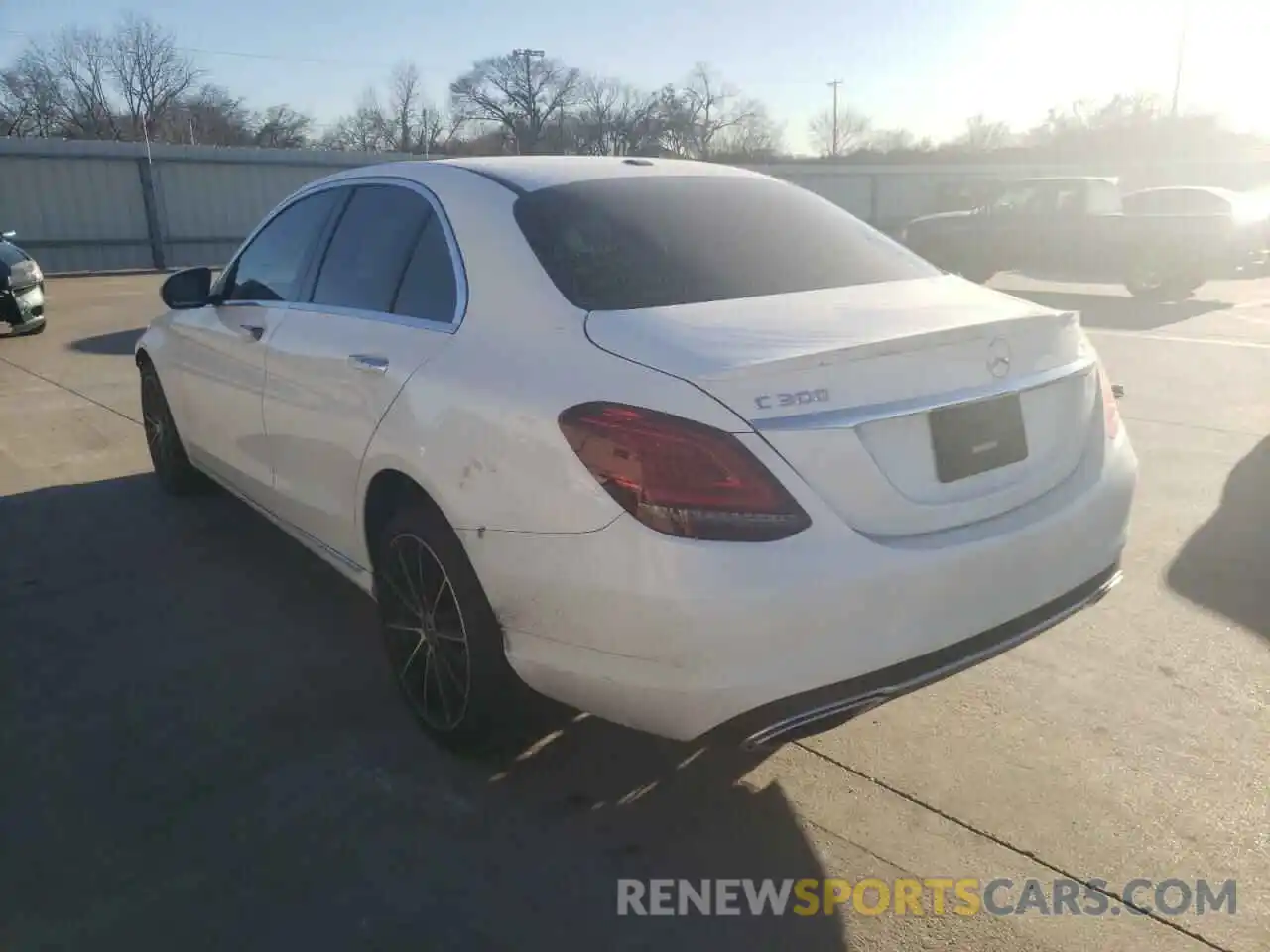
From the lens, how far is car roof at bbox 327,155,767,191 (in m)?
3.22

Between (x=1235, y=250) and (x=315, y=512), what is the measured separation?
46.1ft

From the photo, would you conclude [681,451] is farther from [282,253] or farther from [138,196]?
[138,196]

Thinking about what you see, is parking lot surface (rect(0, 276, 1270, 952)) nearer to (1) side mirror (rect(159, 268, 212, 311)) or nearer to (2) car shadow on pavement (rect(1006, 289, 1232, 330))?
(1) side mirror (rect(159, 268, 212, 311))

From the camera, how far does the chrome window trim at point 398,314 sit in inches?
116

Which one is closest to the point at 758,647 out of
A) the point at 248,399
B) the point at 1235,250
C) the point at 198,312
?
the point at 248,399

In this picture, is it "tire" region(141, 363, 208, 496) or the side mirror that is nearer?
the side mirror

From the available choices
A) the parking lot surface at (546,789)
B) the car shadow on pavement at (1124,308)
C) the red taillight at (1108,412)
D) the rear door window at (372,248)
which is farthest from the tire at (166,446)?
the car shadow on pavement at (1124,308)

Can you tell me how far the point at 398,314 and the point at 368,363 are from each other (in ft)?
0.59

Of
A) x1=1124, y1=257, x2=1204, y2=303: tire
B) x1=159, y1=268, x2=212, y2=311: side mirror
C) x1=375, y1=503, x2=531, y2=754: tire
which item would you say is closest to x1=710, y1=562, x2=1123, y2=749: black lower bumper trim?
x1=375, y1=503, x2=531, y2=754: tire

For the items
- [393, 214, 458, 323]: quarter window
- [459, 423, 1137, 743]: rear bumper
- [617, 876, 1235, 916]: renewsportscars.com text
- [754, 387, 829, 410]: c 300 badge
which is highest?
[393, 214, 458, 323]: quarter window

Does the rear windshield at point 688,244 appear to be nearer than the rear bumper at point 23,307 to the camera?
Yes

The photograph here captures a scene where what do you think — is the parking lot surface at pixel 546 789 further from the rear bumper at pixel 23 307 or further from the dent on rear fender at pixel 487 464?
the rear bumper at pixel 23 307

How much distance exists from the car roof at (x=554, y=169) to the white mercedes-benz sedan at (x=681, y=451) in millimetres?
17

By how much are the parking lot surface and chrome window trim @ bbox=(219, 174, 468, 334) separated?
1.17 metres
